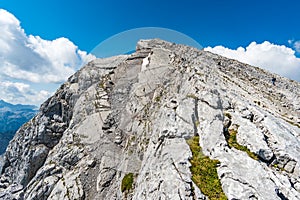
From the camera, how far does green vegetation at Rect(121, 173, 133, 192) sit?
2425cm

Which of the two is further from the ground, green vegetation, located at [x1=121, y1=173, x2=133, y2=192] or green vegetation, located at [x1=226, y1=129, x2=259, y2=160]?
green vegetation, located at [x1=226, y1=129, x2=259, y2=160]

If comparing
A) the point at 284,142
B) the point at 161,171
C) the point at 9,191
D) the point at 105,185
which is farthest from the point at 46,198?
the point at 284,142

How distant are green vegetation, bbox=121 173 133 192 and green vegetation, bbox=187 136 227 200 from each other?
34.5ft

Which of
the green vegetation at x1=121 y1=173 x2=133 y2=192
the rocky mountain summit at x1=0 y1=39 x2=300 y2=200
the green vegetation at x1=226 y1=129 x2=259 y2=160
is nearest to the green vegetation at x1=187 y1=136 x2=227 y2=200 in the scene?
the rocky mountain summit at x1=0 y1=39 x2=300 y2=200

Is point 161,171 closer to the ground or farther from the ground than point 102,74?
closer to the ground

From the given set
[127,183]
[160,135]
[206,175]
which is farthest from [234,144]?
[127,183]

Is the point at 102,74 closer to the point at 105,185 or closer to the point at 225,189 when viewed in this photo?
the point at 105,185

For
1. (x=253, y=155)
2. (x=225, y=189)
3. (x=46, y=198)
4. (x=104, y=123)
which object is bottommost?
(x=46, y=198)

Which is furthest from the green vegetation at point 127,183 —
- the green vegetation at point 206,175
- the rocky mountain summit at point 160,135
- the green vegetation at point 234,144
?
the green vegetation at point 234,144

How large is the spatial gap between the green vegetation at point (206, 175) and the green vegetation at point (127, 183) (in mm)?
10501

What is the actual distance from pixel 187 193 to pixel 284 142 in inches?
396

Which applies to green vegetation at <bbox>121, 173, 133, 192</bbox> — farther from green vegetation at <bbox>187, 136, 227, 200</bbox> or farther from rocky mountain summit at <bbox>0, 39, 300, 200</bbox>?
green vegetation at <bbox>187, 136, 227, 200</bbox>

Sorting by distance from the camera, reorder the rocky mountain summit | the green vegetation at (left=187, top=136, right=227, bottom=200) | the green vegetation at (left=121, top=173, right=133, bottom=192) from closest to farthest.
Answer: the green vegetation at (left=187, top=136, right=227, bottom=200)
the rocky mountain summit
the green vegetation at (left=121, top=173, right=133, bottom=192)

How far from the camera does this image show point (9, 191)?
140 ft
